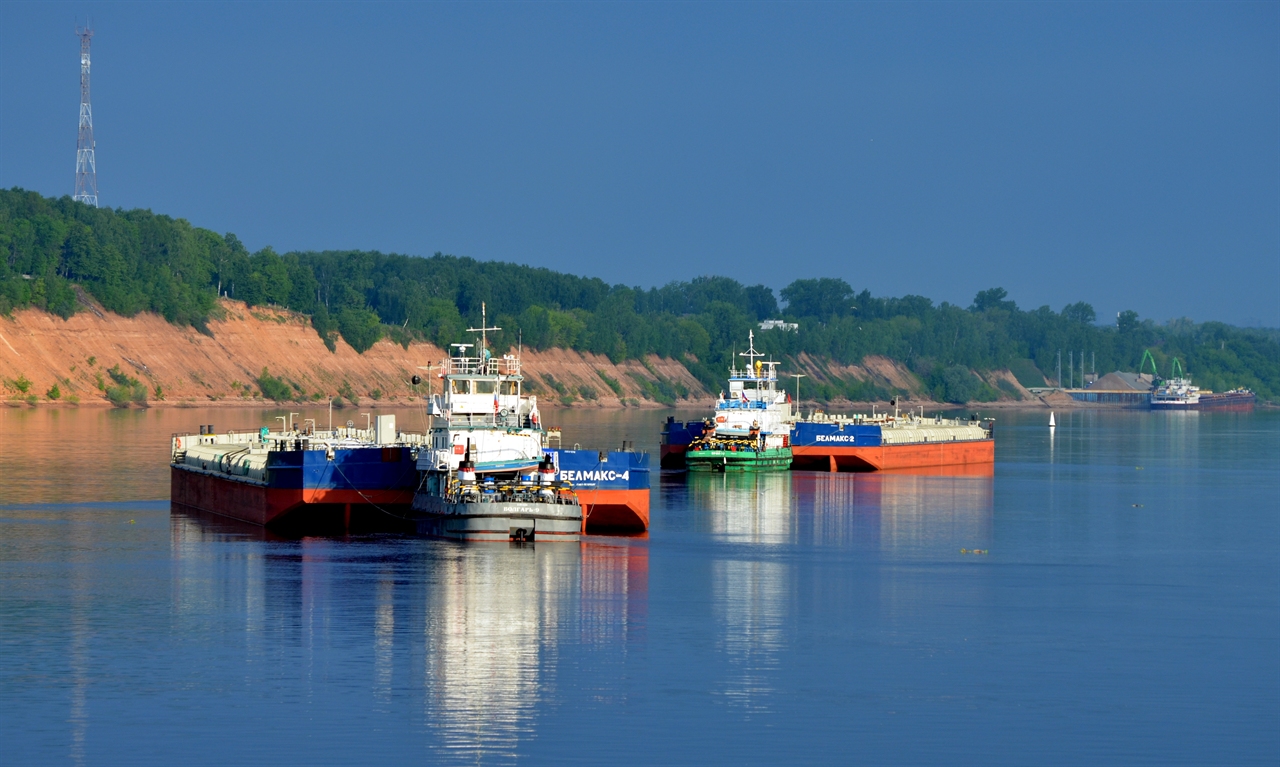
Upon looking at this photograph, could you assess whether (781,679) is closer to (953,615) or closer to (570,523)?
(953,615)

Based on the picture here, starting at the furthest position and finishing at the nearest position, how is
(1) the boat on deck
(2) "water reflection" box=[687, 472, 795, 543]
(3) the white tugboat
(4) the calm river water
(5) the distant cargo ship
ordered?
(5) the distant cargo ship
(1) the boat on deck
(2) "water reflection" box=[687, 472, 795, 543]
(3) the white tugboat
(4) the calm river water

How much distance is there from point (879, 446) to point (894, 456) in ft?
7.14

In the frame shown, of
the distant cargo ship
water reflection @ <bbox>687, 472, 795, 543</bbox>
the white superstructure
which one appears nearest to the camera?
water reflection @ <bbox>687, 472, 795, 543</bbox>

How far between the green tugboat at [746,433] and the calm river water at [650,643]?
25995mm

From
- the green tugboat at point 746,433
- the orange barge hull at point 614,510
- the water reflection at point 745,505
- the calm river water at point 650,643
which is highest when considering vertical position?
the green tugboat at point 746,433

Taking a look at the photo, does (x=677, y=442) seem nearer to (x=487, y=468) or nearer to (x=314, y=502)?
(x=314, y=502)

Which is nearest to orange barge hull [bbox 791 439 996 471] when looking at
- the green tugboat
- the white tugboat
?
the green tugboat

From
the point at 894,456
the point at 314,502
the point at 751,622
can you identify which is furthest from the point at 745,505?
the point at 894,456

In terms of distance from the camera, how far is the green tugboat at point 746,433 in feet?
319

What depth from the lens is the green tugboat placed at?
9731 cm

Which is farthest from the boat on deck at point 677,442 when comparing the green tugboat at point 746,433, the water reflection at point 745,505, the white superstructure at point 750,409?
the water reflection at point 745,505

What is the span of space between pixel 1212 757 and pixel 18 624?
27.2m

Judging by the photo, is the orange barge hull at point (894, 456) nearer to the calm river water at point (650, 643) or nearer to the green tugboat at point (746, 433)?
the green tugboat at point (746, 433)

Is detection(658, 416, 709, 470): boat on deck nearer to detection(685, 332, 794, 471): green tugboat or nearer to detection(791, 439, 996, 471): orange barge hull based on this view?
detection(685, 332, 794, 471): green tugboat
